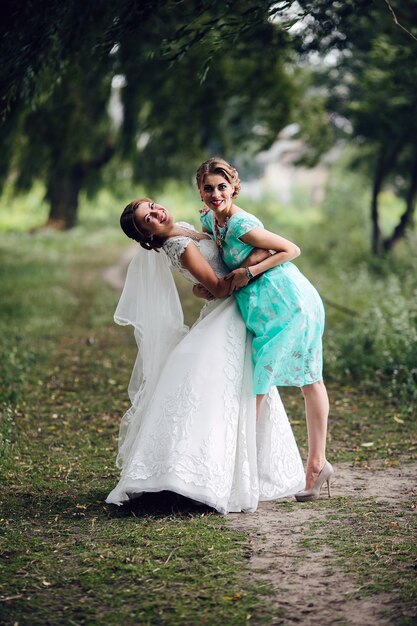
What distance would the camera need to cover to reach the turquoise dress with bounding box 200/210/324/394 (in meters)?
4.57

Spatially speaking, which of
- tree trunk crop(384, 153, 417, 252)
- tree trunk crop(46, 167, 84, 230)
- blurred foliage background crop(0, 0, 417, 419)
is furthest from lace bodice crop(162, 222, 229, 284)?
tree trunk crop(46, 167, 84, 230)

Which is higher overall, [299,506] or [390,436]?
[299,506]

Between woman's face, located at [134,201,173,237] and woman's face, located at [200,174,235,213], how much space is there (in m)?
0.23

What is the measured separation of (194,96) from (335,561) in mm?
12926

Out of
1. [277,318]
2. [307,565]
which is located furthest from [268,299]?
[307,565]

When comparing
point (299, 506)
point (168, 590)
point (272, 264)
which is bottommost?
point (299, 506)

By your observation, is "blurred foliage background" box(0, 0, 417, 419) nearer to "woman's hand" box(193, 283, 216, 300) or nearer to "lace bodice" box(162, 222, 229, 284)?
"lace bodice" box(162, 222, 229, 284)

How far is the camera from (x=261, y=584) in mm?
3537

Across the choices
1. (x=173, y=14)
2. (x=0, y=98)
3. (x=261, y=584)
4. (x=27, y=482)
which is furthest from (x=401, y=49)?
(x=261, y=584)

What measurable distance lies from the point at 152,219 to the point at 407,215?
11.4 meters

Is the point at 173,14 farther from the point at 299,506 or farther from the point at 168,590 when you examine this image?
the point at 168,590

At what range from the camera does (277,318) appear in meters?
4.59

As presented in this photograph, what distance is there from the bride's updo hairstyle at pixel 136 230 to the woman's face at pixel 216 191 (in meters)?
0.31

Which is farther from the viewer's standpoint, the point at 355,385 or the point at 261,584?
the point at 355,385
